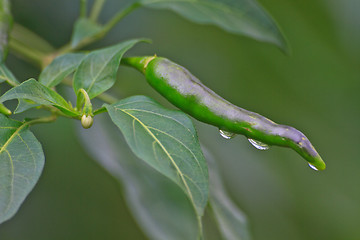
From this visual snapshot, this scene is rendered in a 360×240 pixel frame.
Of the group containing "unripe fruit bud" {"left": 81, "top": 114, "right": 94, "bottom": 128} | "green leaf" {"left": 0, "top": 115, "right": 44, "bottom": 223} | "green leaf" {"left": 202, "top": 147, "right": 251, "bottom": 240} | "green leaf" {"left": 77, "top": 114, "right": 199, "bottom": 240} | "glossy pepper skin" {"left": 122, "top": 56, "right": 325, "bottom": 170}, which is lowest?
"green leaf" {"left": 77, "top": 114, "right": 199, "bottom": 240}

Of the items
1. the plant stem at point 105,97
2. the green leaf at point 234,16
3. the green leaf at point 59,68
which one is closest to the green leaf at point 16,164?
the green leaf at point 59,68

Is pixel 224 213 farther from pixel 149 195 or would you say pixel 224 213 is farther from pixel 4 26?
pixel 4 26

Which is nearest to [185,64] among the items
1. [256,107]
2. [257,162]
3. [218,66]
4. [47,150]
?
[218,66]

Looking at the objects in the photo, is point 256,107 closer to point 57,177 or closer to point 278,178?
point 278,178

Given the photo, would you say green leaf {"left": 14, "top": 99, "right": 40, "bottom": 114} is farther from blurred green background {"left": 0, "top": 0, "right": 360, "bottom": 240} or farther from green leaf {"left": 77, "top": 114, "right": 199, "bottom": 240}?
blurred green background {"left": 0, "top": 0, "right": 360, "bottom": 240}

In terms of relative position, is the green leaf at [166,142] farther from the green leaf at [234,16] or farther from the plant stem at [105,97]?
the green leaf at [234,16]

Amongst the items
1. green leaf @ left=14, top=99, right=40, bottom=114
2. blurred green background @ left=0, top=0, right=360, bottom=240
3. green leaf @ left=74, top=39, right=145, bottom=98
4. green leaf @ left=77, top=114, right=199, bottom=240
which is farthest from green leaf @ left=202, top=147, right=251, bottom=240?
blurred green background @ left=0, top=0, right=360, bottom=240

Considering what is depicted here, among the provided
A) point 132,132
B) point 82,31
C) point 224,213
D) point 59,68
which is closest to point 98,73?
point 59,68
